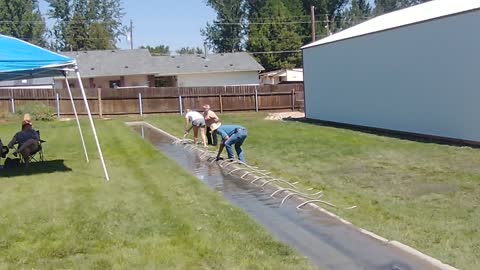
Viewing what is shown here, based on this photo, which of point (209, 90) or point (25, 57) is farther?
point (209, 90)

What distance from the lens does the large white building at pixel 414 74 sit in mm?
17000

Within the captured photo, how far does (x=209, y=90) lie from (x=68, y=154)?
2386 cm

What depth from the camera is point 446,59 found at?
58.9 ft

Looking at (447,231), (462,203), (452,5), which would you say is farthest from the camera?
(452,5)

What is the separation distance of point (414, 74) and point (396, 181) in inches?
391

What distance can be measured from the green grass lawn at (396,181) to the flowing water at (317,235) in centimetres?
33

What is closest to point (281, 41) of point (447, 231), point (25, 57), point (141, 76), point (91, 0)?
point (141, 76)

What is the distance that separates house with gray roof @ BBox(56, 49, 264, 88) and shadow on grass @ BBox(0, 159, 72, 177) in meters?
38.7

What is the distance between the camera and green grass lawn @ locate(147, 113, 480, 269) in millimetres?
6734

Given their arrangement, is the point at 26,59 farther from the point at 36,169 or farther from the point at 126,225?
the point at 126,225

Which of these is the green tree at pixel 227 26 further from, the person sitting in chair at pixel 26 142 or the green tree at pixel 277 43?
the person sitting in chair at pixel 26 142

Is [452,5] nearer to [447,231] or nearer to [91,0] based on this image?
[447,231]

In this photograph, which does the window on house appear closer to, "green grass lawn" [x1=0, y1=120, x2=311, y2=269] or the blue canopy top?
"green grass lawn" [x1=0, y1=120, x2=311, y2=269]

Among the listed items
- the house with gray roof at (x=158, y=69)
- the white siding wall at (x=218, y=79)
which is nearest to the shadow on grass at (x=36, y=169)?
the house with gray roof at (x=158, y=69)
